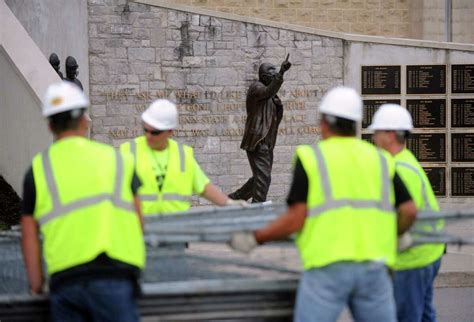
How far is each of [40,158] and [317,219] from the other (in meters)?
1.19

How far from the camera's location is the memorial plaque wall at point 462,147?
23.0 metres

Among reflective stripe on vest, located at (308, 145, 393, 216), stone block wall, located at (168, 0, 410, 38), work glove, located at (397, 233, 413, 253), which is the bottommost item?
work glove, located at (397, 233, 413, 253)

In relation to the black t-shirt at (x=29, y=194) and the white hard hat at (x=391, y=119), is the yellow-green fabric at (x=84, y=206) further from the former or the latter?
the white hard hat at (x=391, y=119)

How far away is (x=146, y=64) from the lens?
22.7 meters

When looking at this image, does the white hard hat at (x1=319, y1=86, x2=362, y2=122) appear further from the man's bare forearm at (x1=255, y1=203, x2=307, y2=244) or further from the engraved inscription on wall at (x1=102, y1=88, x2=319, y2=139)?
the engraved inscription on wall at (x1=102, y1=88, x2=319, y2=139)

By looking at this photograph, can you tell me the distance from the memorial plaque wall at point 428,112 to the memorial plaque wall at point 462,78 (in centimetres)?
33

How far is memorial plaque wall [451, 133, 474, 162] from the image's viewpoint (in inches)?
906

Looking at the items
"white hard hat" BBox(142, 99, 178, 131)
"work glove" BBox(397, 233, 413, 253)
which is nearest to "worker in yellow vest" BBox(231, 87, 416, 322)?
"work glove" BBox(397, 233, 413, 253)

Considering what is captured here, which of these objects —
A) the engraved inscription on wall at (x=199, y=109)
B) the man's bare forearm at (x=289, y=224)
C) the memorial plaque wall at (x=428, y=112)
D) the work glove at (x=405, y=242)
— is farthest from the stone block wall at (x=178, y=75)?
the man's bare forearm at (x=289, y=224)

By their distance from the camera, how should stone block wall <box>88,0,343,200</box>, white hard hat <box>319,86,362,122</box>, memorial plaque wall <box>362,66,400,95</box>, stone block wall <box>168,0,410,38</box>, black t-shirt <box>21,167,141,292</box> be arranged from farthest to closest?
1. stone block wall <box>168,0,410,38</box>
2. memorial plaque wall <box>362,66,400,95</box>
3. stone block wall <box>88,0,343,200</box>
4. white hard hat <box>319,86,362,122</box>
5. black t-shirt <box>21,167,141,292</box>

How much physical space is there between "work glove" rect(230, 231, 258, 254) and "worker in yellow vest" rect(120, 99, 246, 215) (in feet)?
9.38

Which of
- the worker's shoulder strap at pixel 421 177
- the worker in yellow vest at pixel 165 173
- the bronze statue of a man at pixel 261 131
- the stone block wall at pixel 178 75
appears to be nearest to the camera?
the worker's shoulder strap at pixel 421 177

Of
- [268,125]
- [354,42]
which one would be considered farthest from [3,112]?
[354,42]

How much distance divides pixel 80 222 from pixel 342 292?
116 cm
